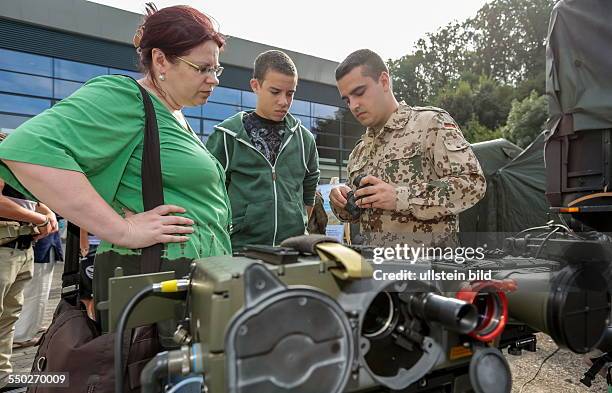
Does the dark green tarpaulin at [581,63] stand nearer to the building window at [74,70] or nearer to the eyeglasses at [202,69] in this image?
the eyeglasses at [202,69]

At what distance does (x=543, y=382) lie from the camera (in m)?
3.18

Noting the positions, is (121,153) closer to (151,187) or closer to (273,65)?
(151,187)

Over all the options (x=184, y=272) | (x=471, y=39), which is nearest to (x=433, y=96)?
(x=471, y=39)

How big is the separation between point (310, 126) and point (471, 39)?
26.0 metres

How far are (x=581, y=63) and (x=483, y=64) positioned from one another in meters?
38.3

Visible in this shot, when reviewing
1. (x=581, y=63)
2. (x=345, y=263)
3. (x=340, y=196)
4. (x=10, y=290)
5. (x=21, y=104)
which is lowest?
(x=10, y=290)

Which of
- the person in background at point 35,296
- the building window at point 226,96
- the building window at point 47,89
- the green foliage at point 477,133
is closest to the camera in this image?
the person in background at point 35,296

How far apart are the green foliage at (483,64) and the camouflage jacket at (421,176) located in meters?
28.1

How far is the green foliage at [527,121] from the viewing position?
2111 centimetres

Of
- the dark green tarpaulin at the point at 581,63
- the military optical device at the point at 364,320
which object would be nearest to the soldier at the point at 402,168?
the military optical device at the point at 364,320

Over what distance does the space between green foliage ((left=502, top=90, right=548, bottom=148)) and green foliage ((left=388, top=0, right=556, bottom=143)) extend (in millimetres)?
4880

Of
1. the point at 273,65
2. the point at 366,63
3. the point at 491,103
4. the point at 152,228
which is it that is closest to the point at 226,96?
the point at 273,65

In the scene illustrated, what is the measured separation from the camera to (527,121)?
21.7 m

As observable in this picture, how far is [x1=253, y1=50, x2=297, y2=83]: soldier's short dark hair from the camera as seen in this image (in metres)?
2.39
